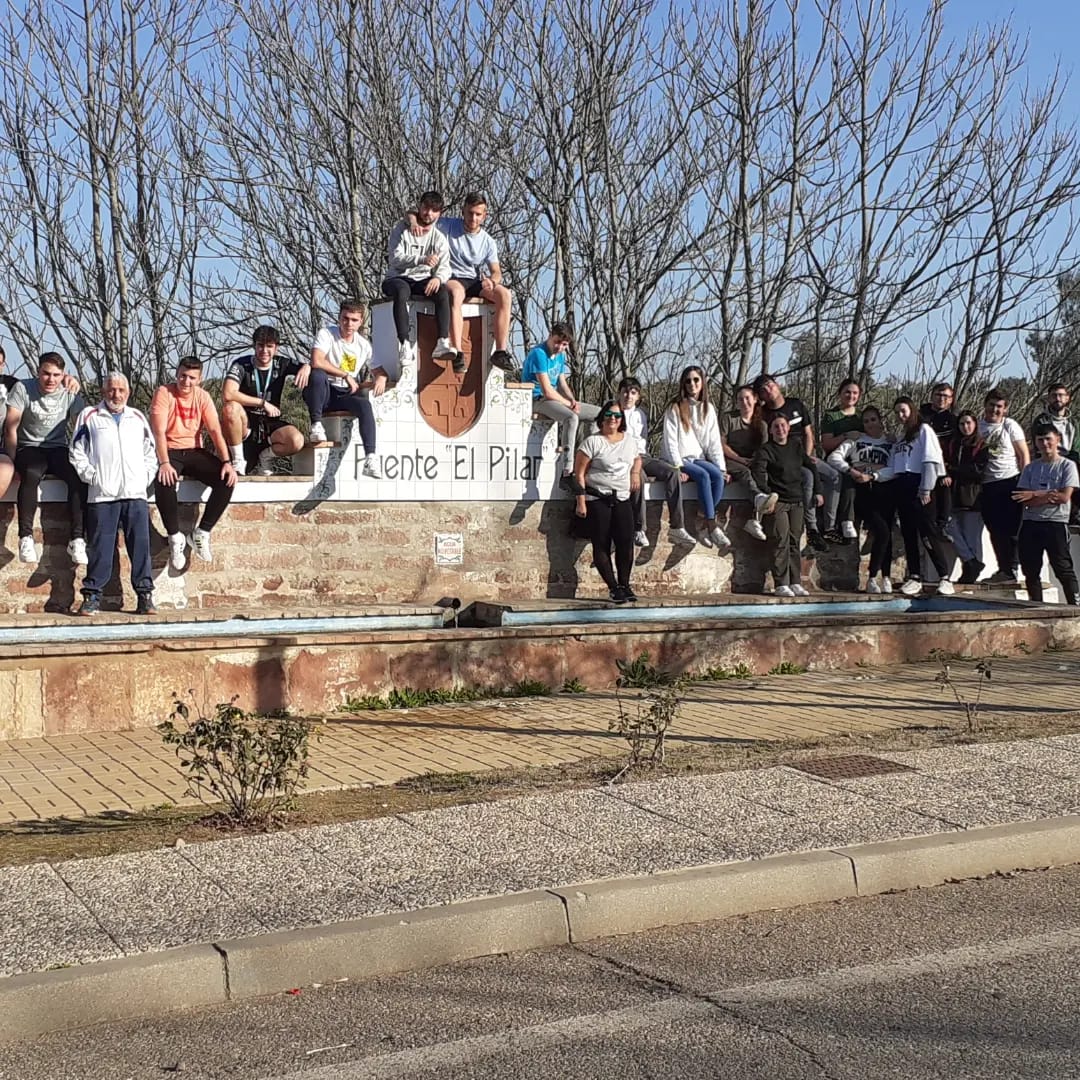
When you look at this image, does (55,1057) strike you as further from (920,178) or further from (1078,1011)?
(920,178)

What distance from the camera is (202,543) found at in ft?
44.7

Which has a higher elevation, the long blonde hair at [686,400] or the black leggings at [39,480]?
the long blonde hair at [686,400]

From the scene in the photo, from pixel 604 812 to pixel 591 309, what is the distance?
15184mm

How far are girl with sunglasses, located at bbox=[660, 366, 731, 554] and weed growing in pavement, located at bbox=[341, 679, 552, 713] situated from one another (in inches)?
138

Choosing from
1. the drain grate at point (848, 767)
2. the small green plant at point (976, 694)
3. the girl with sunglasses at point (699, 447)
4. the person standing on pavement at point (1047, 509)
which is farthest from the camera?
the girl with sunglasses at point (699, 447)

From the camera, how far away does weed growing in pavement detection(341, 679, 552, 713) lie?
12234mm

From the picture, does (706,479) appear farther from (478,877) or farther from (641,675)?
(478,877)

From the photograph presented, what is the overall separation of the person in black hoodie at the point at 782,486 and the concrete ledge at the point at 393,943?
10058 millimetres

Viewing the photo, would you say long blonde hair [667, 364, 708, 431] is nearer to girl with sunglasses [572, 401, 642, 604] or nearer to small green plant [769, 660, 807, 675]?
girl with sunglasses [572, 401, 642, 604]

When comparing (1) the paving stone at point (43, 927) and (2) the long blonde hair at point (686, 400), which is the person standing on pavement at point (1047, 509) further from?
(1) the paving stone at point (43, 927)

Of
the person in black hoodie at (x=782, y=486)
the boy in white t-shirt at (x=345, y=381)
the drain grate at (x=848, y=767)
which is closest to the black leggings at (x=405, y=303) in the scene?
the boy in white t-shirt at (x=345, y=381)

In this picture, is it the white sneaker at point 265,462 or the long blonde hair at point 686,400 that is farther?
the long blonde hair at point 686,400

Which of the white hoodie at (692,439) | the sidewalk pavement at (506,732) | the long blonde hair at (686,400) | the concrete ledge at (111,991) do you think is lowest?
the concrete ledge at (111,991)

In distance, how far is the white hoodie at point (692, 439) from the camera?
52.4 feet
